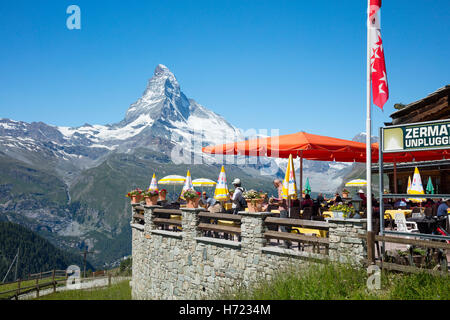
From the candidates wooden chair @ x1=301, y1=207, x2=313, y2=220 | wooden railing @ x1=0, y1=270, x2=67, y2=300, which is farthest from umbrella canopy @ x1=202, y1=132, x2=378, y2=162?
wooden railing @ x1=0, y1=270, x2=67, y2=300

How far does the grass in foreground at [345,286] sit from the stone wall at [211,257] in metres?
0.52

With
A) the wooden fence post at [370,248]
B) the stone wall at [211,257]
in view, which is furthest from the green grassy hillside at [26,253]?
the wooden fence post at [370,248]

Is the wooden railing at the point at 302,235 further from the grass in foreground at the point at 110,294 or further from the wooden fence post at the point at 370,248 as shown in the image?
the grass in foreground at the point at 110,294

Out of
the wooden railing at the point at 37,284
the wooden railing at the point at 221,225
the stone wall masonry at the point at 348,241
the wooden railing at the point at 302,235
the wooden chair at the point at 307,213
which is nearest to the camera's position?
the stone wall masonry at the point at 348,241

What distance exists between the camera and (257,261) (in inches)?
351

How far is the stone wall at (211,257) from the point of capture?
746 cm

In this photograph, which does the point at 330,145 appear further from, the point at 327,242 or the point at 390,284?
the point at 390,284

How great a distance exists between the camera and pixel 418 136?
21.6ft

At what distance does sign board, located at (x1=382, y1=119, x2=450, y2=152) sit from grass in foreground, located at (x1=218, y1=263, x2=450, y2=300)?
2104 mm

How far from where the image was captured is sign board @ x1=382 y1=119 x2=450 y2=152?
20.6 ft

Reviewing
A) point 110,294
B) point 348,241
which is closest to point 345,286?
point 348,241

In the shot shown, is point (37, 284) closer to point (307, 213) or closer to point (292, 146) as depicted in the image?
point (307, 213)

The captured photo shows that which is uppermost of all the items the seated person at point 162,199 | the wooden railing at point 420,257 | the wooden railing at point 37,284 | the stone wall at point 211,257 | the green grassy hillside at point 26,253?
the seated person at point 162,199
